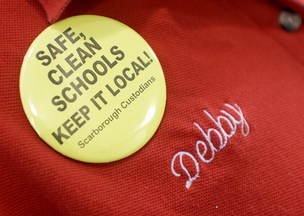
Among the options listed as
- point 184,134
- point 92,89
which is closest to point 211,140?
point 184,134

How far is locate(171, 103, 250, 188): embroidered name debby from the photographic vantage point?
39 cm

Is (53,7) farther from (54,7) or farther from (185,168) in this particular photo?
(185,168)

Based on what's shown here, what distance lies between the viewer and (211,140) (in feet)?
1.33

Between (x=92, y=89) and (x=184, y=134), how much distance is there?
129mm

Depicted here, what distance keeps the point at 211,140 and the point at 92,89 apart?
0.54 ft

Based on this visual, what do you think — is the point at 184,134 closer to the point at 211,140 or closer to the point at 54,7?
the point at 211,140

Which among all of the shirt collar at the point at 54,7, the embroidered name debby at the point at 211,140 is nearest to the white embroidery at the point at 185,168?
the embroidered name debby at the point at 211,140

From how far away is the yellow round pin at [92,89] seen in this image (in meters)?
0.36

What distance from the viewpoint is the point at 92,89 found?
0.37 meters

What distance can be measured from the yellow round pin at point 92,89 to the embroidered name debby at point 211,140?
55 mm

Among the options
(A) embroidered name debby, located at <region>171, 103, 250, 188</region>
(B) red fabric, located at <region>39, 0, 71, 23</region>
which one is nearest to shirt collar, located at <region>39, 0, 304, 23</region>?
(B) red fabric, located at <region>39, 0, 71, 23</region>

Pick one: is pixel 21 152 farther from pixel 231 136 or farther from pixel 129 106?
pixel 231 136

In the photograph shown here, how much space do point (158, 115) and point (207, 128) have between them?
2.8 inches

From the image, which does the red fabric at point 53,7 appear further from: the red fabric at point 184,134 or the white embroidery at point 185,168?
the white embroidery at point 185,168
